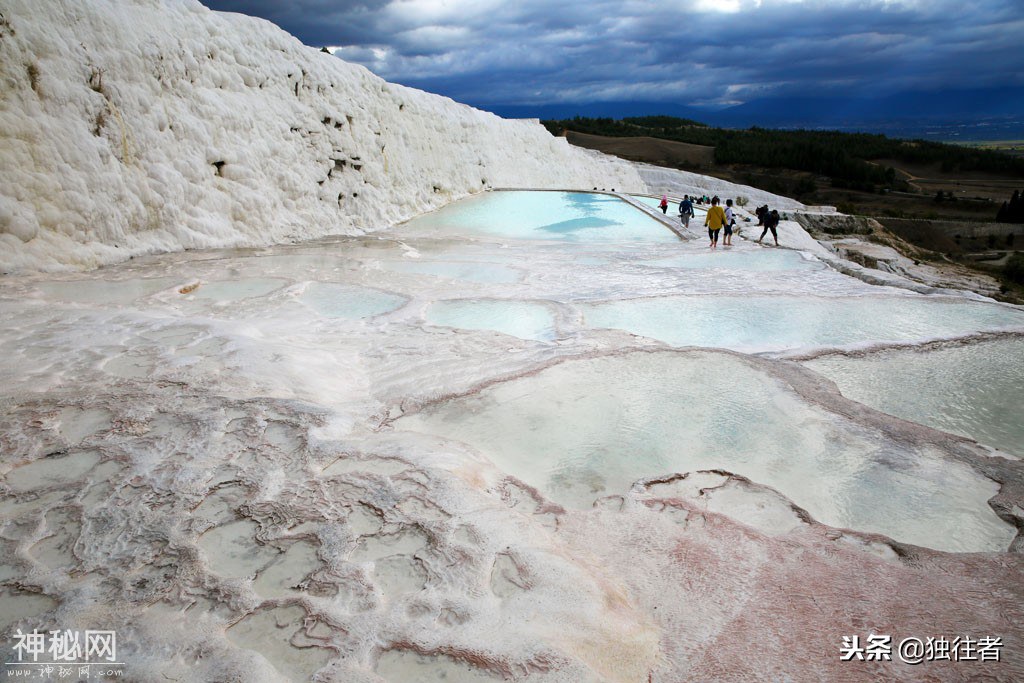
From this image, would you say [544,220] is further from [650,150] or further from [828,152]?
[828,152]

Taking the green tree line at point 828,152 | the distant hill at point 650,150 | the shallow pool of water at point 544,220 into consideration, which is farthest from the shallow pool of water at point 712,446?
the green tree line at point 828,152

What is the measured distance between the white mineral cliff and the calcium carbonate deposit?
0.04 metres

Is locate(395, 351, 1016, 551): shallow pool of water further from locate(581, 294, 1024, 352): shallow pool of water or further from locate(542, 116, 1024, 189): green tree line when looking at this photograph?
locate(542, 116, 1024, 189): green tree line

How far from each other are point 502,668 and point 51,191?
20.2 feet

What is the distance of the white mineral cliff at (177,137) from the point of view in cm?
550

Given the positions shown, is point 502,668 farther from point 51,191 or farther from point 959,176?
point 959,176

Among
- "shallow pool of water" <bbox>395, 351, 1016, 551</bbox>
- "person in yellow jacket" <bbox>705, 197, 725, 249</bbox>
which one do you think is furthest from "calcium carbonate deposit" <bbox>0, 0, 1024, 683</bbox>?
"person in yellow jacket" <bbox>705, 197, 725, 249</bbox>

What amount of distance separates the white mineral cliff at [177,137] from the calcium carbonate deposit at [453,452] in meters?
0.04

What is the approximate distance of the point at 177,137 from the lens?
22.6ft

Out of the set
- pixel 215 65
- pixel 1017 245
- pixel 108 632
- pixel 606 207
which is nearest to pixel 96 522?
pixel 108 632

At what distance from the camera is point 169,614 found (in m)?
1.72

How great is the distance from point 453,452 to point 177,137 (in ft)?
20.4

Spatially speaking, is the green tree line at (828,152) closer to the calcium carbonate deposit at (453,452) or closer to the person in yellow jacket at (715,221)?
the person in yellow jacket at (715,221)

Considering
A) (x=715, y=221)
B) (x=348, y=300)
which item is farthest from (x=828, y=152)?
(x=348, y=300)
